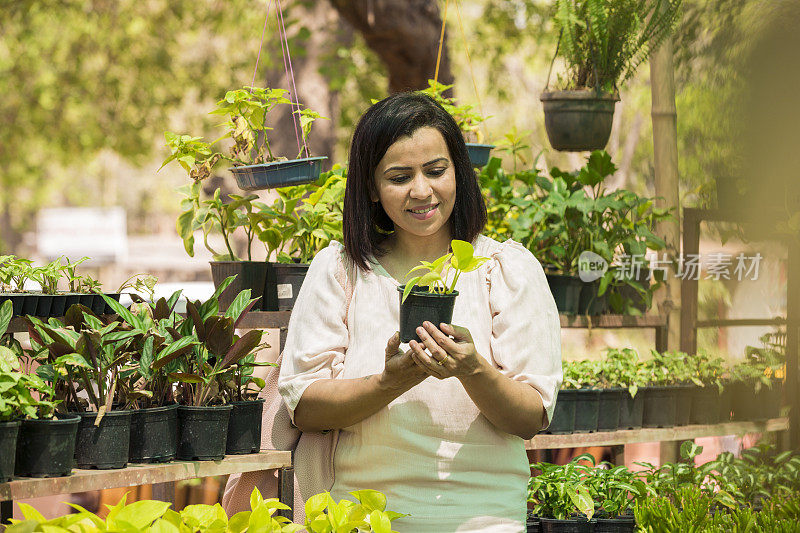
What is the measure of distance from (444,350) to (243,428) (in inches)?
21.9

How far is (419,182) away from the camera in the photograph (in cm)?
183

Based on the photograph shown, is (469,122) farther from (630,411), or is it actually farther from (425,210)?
(425,210)

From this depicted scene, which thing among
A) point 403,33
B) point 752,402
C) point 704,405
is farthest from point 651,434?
point 403,33

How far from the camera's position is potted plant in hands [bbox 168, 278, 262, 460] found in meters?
1.78

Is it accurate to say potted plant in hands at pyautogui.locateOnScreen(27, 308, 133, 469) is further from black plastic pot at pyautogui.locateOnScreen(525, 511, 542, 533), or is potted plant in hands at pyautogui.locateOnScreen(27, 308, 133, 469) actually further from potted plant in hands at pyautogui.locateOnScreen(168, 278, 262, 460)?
black plastic pot at pyautogui.locateOnScreen(525, 511, 542, 533)

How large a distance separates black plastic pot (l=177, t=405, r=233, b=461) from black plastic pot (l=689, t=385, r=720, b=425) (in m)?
1.96

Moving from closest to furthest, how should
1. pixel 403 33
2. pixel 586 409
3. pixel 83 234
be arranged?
pixel 586 409
pixel 403 33
pixel 83 234

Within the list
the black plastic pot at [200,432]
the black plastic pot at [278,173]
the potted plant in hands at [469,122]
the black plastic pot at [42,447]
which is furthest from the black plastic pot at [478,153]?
the black plastic pot at [42,447]

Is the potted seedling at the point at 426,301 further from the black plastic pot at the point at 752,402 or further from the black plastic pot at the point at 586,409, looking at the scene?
the black plastic pot at the point at 752,402

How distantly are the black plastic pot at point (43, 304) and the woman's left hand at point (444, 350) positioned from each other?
1094 millimetres

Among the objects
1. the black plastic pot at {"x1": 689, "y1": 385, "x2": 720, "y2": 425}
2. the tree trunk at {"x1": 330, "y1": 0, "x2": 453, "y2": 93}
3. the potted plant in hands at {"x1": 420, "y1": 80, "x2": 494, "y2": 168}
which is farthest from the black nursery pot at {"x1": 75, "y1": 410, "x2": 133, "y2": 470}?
the tree trunk at {"x1": 330, "y1": 0, "x2": 453, "y2": 93}

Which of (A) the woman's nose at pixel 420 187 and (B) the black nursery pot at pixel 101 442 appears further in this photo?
(A) the woman's nose at pixel 420 187

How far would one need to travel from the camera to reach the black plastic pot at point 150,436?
5.70ft

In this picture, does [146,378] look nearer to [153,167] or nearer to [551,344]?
[551,344]
